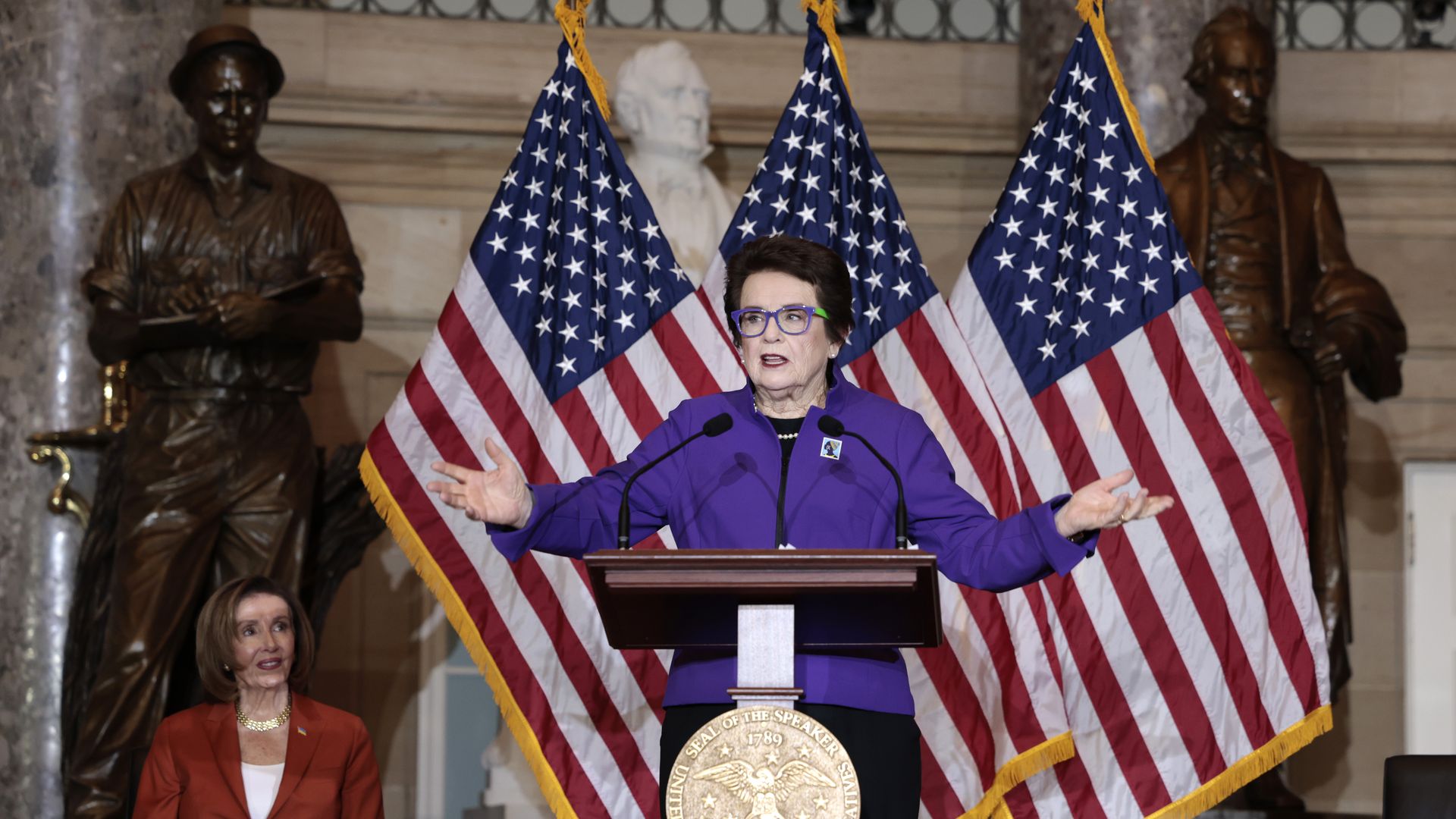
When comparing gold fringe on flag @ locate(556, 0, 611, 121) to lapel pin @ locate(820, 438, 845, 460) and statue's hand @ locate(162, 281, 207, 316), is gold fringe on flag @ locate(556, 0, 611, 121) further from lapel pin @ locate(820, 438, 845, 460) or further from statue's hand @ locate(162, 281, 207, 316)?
lapel pin @ locate(820, 438, 845, 460)

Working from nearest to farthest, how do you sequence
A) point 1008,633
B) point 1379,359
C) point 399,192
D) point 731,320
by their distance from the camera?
point 731,320
point 1008,633
point 1379,359
point 399,192

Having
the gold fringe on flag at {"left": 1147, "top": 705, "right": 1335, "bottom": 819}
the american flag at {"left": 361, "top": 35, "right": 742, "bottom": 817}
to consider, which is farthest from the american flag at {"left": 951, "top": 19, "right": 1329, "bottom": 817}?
the american flag at {"left": 361, "top": 35, "right": 742, "bottom": 817}

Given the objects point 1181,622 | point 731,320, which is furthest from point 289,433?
point 731,320

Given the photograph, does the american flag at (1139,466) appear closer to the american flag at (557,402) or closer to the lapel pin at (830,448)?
the american flag at (557,402)

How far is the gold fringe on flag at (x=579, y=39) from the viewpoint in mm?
4875

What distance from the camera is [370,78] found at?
7254 mm

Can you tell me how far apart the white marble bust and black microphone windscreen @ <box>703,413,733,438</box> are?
356 centimetres

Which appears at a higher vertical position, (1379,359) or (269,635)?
(1379,359)

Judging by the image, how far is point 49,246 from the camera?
19.7 feet

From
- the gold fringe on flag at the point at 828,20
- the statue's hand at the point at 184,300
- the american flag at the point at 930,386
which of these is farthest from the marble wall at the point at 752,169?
the american flag at the point at 930,386

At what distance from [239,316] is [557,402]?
99 cm

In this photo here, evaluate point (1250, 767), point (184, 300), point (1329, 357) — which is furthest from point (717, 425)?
point (1329, 357)

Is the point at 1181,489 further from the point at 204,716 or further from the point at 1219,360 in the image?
the point at 204,716

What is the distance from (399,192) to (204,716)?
3.59m
